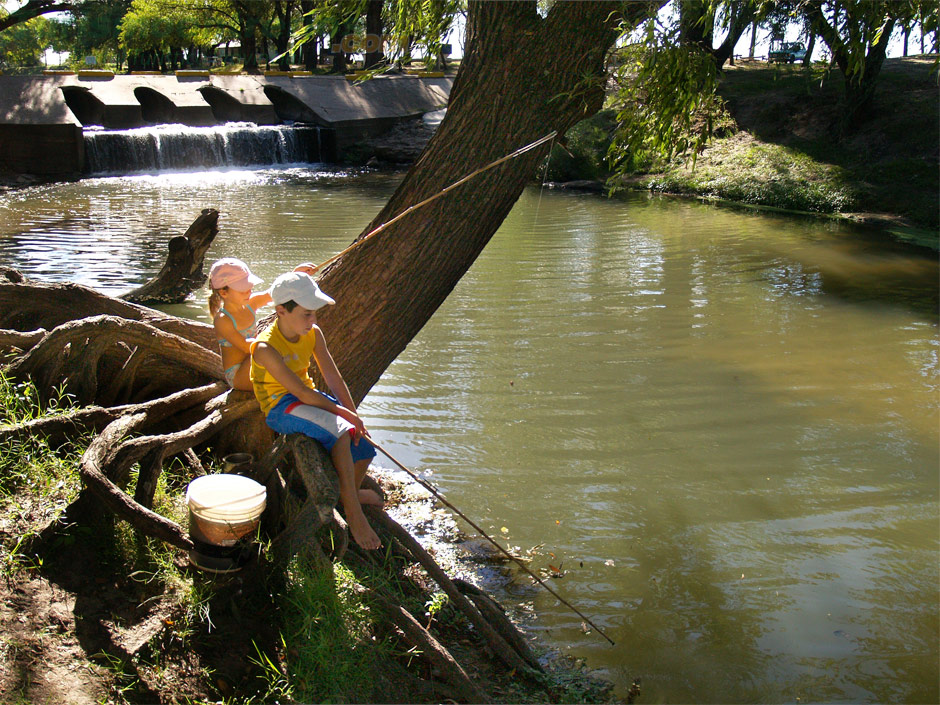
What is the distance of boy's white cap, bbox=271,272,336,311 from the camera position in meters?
3.45

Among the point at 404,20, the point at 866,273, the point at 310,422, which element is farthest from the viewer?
the point at 866,273

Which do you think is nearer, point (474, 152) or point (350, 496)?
point (350, 496)

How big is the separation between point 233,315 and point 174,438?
0.82m

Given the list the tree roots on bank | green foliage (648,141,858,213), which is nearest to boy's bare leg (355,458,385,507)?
the tree roots on bank

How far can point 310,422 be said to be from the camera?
343 cm

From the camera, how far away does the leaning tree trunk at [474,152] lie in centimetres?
435

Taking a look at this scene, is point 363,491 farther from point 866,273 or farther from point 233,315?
point 866,273

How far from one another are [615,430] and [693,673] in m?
2.69

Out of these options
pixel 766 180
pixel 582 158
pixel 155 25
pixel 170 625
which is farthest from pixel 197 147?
pixel 170 625

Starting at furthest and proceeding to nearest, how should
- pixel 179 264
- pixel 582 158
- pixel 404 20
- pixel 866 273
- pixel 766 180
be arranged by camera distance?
pixel 582 158 → pixel 766 180 → pixel 866 273 → pixel 179 264 → pixel 404 20

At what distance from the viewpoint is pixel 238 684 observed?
3.00 metres

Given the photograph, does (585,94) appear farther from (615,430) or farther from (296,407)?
(615,430)

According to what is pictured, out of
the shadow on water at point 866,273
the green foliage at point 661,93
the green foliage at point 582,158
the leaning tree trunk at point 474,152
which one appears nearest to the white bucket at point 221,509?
the leaning tree trunk at point 474,152

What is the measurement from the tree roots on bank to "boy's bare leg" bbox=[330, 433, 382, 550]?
6 centimetres
